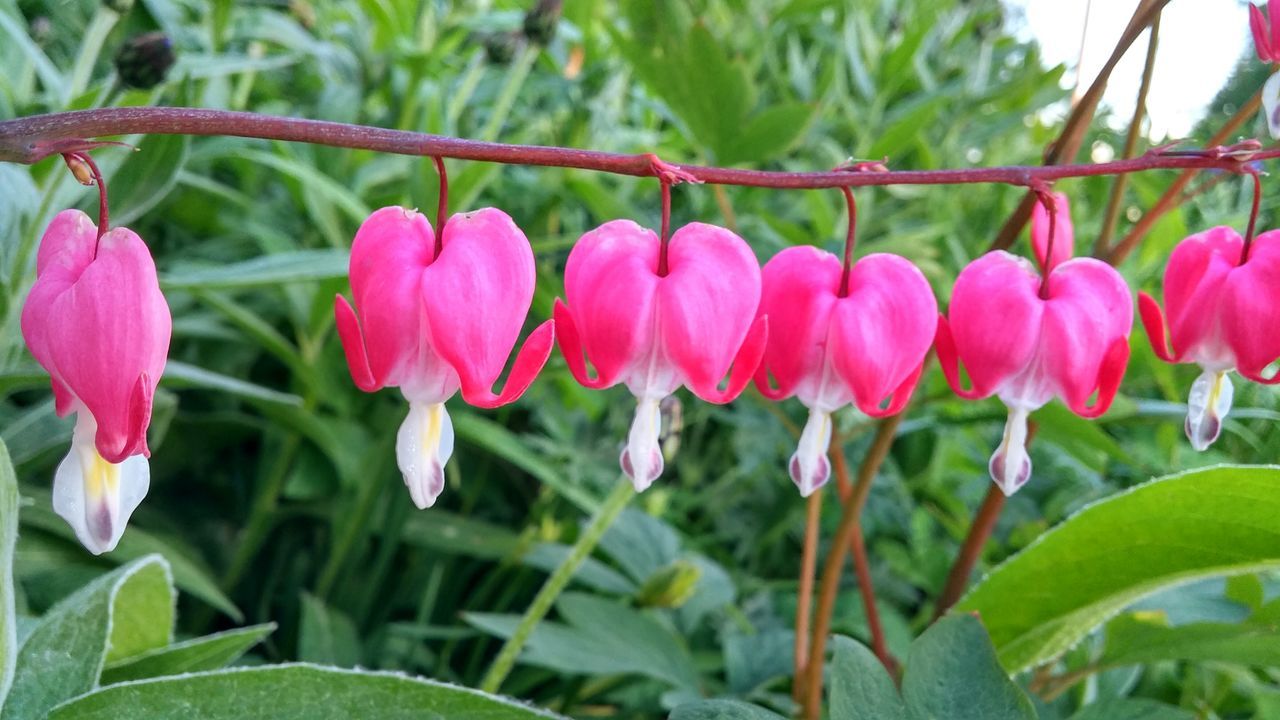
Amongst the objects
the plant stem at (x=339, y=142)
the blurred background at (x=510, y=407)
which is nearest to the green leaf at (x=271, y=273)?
the blurred background at (x=510, y=407)

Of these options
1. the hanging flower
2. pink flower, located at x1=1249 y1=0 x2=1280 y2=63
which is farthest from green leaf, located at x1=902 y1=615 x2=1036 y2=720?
pink flower, located at x1=1249 y1=0 x2=1280 y2=63

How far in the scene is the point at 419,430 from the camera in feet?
1.57

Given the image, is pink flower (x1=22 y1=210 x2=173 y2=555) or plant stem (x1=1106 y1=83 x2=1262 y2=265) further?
plant stem (x1=1106 y1=83 x2=1262 y2=265)

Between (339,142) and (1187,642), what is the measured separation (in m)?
0.62

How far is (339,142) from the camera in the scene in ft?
1.40

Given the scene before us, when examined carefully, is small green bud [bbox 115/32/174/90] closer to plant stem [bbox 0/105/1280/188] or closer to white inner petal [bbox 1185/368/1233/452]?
plant stem [bbox 0/105/1280/188]

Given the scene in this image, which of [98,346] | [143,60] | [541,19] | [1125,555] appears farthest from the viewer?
[541,19]

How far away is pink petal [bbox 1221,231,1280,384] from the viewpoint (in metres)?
0.52

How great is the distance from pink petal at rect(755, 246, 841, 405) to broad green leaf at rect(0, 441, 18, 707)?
1.14 ft

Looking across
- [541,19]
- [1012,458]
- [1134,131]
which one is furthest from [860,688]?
[541,19]

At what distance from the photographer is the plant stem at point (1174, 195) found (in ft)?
2.25

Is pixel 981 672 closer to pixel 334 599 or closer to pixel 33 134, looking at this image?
pixel 33 134

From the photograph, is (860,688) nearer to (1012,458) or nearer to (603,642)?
(1012,458)

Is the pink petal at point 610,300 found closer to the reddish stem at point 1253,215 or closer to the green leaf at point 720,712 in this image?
the green leaf at point 720,712
